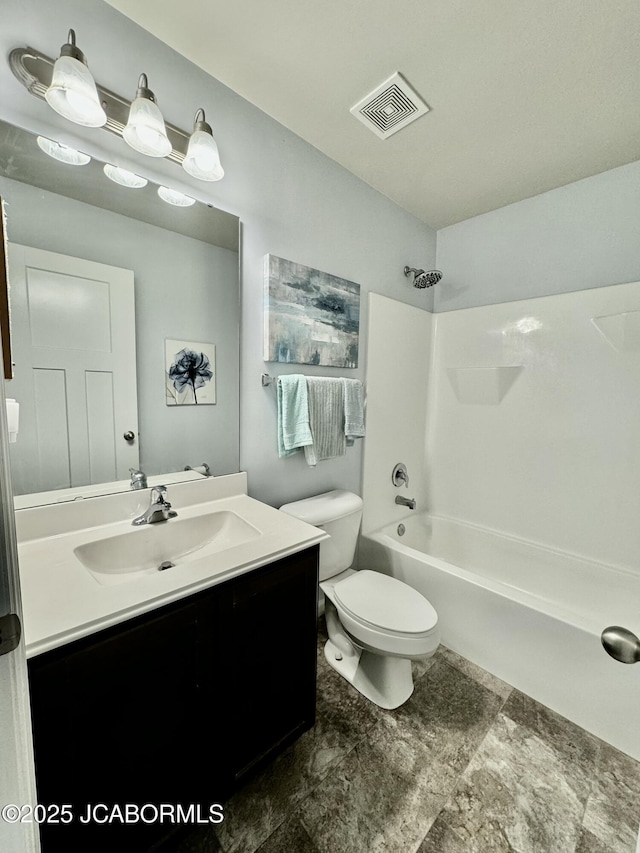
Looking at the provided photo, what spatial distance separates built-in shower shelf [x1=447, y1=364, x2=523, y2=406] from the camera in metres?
2.08

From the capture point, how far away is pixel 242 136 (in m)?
1.35

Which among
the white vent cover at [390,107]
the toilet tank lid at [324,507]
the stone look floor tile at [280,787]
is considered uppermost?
the white vent cover at [390,107]

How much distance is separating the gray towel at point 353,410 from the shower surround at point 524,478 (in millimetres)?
248

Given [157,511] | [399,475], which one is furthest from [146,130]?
[399,475]

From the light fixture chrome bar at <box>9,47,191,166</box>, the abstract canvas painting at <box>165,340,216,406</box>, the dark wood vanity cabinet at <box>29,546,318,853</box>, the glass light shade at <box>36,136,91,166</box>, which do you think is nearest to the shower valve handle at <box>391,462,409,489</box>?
the dark wood vanity cabinet at <box>29,546,318,853</box>

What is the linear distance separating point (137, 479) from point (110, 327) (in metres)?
0.53

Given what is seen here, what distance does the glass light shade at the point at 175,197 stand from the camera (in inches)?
46.4

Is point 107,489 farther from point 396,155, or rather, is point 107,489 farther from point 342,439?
point 396,155

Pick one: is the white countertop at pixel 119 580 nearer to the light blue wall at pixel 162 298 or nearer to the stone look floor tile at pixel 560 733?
the light blue wall at pixel 162 298

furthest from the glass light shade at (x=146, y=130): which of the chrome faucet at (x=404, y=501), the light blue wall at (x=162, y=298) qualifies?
the chrome faucet at (x=404, y=501)

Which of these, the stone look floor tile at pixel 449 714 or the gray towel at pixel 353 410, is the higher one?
the gray towel at pixel 353 410

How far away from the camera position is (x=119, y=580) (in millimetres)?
1045

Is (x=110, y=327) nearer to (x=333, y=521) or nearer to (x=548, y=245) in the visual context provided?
(x=333, y=521)

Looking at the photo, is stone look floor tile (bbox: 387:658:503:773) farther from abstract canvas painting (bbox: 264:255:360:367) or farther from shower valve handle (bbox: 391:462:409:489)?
abstract canvas painting (bbox: 264:255:360:367)
